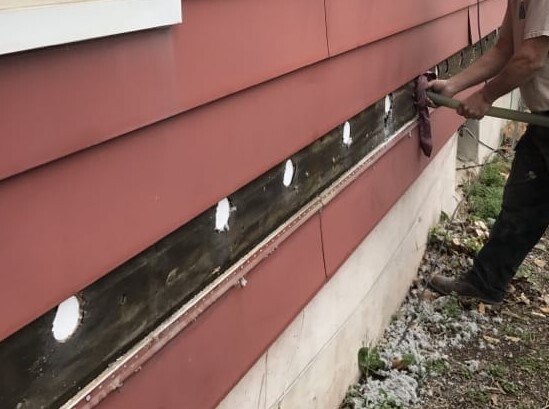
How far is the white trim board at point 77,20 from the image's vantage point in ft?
3.99

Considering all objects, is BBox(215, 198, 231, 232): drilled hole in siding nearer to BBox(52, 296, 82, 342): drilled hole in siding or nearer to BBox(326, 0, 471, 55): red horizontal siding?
BBox(52, 296, 82, 342): drilled hole in siding

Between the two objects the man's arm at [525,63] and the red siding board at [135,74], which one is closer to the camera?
the red siding board at [135,74]

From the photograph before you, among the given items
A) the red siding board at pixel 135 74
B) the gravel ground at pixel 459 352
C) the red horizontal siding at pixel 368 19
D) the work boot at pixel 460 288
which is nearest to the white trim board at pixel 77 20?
the red siding board at pixel 135 74

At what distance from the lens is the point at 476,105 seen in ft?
11.7

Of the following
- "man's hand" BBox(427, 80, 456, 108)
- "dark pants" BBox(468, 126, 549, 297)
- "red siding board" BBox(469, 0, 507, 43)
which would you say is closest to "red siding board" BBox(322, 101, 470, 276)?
"man's hand" BBox(427, 80, 456, 108)

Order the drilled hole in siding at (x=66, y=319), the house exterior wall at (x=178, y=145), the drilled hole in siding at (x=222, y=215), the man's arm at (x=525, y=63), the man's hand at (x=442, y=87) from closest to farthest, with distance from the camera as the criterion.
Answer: the house exterior wall at (x=178, y=145), the drilled hole in siding at (x=66, y=319), the drilled hole in siding at (x=222, y=215), the man's arm at (x=525, y=63), the man's hand at (x=442, y=87)

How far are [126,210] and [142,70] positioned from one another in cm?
32

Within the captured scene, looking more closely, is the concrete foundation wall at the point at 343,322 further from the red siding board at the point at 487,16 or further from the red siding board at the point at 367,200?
the red siding board at the point at 487,16

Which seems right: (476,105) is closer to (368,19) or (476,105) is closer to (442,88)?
(442,88)

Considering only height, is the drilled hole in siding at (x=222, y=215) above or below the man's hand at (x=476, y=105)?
below

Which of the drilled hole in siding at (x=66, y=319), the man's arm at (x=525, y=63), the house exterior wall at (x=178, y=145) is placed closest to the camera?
the house exterior wall at (x=178, y=145)

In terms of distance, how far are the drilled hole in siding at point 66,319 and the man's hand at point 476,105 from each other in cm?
258

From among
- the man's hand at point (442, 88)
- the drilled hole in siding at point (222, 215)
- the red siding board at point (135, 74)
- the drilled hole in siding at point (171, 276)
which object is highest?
the red siding board at point (135, 74)

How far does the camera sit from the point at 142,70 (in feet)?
5.24
